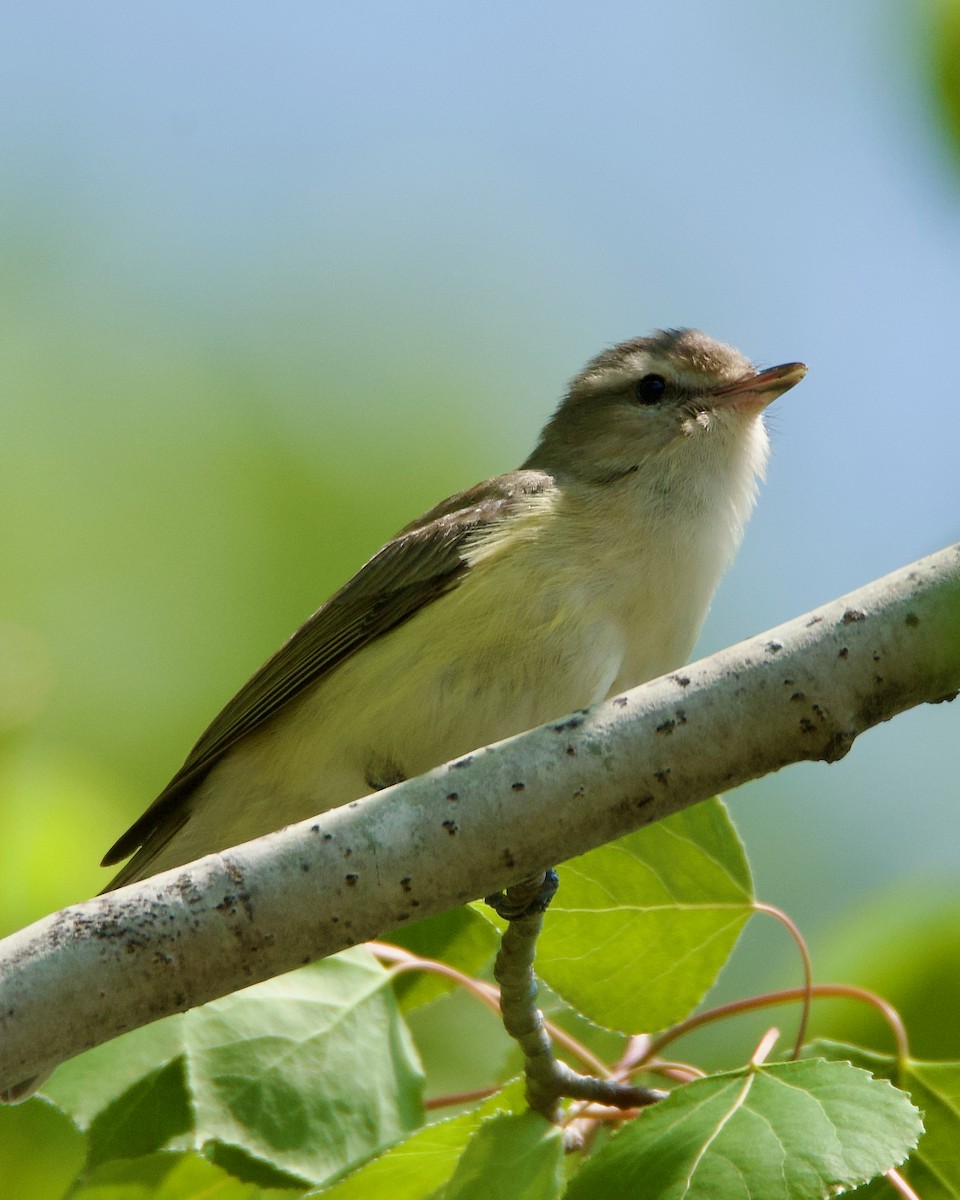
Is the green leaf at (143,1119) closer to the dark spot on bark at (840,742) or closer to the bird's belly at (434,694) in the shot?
the bird's belly at (434,694)

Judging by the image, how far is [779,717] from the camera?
231cm

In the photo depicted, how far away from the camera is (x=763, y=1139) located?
89.8 inches

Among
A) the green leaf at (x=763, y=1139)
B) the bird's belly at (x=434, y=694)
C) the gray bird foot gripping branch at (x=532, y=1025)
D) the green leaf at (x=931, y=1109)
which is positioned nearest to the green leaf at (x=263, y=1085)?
the gray bird foot gripping branch at (x=532, y=1025)

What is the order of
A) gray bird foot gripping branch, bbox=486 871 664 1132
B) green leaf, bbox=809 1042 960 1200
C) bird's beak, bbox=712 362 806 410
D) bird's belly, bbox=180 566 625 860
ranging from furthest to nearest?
bird's beak, bbox=712 362 806 410
bird's belly, bbox=180 566 625 860
gray bird foot gripping branch, bbox=486 871 664 1132
green leaf, bbox=809 1042 960 1200

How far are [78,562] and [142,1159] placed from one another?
409 centimetres

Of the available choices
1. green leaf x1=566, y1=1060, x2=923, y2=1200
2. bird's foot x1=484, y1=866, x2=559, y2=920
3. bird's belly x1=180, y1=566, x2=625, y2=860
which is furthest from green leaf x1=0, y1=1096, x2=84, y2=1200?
green leaf x1=566, y1=1060, x2=923, y2=1200

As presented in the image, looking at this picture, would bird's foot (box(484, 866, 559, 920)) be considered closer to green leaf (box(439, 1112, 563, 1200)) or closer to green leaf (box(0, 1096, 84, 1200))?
green leaf (box(439, 1112, 563, 1200))

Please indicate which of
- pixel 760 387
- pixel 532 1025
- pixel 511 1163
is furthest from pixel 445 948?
pixel 760 387

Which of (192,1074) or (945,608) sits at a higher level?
(945,608)

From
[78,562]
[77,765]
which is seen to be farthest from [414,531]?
[78,562]

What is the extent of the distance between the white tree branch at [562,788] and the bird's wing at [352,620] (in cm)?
169

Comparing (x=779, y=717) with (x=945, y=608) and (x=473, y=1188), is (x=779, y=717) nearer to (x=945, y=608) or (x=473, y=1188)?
(x=945, y=608)

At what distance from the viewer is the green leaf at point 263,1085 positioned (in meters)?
2.81

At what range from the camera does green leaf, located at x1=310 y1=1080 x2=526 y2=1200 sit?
107 inches
